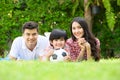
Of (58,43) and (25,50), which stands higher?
(58,43)

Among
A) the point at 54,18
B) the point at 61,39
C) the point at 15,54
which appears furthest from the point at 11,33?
the point at 61,39

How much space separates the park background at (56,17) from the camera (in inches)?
438

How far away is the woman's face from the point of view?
6.34 m

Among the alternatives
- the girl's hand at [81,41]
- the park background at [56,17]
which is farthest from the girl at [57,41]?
the park background at [56,17]

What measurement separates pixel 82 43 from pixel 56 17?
5.01 metres

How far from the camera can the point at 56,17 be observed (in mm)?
11156

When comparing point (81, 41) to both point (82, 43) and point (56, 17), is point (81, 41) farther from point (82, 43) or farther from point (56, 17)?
point (56, 17)

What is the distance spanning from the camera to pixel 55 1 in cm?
1129

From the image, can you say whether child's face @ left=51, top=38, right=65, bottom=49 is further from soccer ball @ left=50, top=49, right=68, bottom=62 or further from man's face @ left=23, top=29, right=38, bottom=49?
man's face @ left=23, top=29, right=38, bottom=49

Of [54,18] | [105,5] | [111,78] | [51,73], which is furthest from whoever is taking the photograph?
[54,18]

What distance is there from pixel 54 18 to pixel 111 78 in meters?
8.54

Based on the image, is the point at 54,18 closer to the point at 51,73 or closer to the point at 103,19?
the point at 103,19

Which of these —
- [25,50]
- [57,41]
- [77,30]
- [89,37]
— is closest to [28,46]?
[25,50]

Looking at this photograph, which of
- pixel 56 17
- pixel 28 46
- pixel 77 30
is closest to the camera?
pixel 77 30
